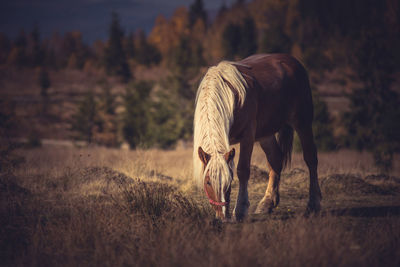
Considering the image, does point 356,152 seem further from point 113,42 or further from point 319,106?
point 113,42

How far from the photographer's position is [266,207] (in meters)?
5.36

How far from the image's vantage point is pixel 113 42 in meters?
49.9

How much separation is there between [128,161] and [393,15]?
45.8 meters

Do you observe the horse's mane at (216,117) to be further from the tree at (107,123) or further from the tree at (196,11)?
the tree at (196,11)

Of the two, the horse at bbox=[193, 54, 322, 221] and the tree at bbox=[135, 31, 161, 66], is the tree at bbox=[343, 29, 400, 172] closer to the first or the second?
the horse at bbox=[193, 54, 322, 221]

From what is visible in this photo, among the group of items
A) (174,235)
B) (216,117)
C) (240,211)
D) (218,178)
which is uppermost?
(216,117)

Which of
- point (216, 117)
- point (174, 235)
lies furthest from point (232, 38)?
point (174, 235)

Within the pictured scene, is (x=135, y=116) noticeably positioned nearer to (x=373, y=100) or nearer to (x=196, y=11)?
(x=373, y=100)

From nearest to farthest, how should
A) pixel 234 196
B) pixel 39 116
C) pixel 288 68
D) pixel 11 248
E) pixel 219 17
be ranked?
pixel 11 248 < pixel 288 68 < pixel 234 196 < pixel 39 116 < pixel 219 17

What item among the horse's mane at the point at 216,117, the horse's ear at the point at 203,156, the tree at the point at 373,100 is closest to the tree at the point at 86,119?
the tree at the point at 373,100

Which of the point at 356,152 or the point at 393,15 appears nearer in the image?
the point at 356,152

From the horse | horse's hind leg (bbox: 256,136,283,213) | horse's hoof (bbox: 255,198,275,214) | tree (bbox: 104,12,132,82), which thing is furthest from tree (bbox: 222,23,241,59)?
horse's hoof (bbox: 255,198,275,214)

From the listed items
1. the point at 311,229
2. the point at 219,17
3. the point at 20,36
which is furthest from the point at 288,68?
the point at 219,17

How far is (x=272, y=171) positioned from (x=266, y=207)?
0.70 m
